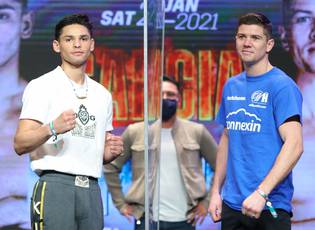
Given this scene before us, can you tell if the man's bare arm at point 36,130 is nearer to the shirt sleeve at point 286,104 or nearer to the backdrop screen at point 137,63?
the shirt sleeve at point 286,104

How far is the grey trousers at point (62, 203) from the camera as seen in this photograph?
3.86 m

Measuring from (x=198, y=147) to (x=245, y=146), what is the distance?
1661mm

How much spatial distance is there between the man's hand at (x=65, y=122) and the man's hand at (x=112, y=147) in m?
0.41

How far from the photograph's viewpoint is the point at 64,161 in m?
3.90

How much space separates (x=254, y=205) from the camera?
12.1 feet

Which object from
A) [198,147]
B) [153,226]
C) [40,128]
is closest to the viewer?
[40,128]

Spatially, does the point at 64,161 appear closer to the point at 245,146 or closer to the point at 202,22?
the point at 245,146

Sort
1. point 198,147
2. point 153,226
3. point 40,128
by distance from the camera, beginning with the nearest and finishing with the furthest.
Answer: point 40,128
point 153,226
point 198,147

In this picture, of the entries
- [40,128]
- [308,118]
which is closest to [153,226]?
[40,128]

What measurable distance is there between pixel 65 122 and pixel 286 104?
964 mm

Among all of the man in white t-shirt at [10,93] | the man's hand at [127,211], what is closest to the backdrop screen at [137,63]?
the man in white t-shirt at [10,93]

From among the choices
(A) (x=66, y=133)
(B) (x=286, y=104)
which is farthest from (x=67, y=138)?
(B) (x=286, y=104)

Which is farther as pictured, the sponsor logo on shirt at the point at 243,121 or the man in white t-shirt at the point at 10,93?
the man in white t-shirt at the point at 10,93

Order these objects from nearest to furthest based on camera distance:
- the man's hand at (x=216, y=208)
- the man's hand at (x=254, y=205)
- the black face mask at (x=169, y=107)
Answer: the man's hand at (x=254, y=205), the man's hand at (x=216, y=208), the black face mask at (x=169, y=107)
